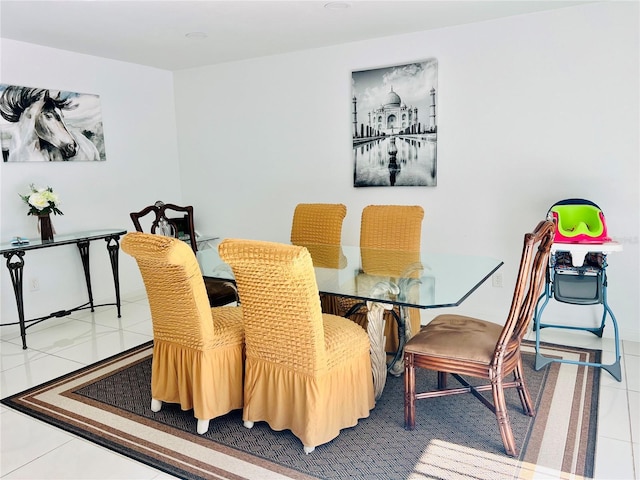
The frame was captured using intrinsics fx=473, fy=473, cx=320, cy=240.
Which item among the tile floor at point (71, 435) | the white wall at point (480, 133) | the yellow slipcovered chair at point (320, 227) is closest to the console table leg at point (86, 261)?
the tile floor at point (71, 435)

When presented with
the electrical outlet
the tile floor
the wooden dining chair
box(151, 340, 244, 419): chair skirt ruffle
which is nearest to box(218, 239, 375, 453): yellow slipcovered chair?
box(151, 340, 244, 419): chair skirt ruffle

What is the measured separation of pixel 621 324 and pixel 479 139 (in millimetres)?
1701

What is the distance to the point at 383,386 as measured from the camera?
103 inches

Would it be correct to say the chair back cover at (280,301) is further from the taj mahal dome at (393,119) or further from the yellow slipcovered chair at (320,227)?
the taj mahal dome at (393,119)

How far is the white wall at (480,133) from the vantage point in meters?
3.27

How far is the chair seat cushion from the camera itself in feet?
6.95

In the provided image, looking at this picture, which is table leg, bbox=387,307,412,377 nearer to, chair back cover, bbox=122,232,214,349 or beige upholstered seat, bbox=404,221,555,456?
beige upholstered seat, bbox=404,221,555,456

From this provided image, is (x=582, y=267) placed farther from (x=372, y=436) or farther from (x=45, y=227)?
(x=45, y=227)

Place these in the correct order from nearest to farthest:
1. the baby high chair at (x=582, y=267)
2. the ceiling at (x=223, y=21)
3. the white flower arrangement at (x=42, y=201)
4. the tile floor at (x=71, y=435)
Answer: the tile floor at (x=71, y=435), the baby high chair at (x=582, y=267), the ceiling at (x=223, y=21), the white flower arrangement at (x=42, y=201)

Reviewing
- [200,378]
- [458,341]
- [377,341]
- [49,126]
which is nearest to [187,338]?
[200,378]

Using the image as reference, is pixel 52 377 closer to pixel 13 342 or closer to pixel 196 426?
pixel 13 342

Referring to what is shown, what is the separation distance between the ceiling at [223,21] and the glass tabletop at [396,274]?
1.67 metres

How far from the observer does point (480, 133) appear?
3.71 m

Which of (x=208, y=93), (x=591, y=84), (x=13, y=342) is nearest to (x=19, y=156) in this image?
(x=13, y=342)
